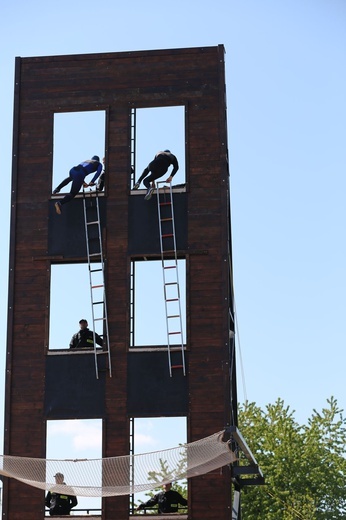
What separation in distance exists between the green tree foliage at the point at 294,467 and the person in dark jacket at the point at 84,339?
786 inches

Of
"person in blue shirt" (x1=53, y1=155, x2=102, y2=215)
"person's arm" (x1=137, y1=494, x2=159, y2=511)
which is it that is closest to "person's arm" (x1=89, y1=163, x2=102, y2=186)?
"person in blue shirt" (x1=53, y1=155, x2=102, y2=215)

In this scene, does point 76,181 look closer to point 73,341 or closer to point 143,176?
point 143,176

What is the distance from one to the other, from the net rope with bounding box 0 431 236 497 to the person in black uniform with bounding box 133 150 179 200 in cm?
631

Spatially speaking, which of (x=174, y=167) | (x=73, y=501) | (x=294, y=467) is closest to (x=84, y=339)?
(x=73, y=501)

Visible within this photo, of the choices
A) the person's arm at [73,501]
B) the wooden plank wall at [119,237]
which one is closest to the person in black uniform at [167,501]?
the wooden plank wall at [119,237]

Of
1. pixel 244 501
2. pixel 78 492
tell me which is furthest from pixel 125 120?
pixel 244 501

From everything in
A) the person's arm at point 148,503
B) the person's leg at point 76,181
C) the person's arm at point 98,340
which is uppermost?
the person's leg at point 76,181

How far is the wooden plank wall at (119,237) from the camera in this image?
989 inches

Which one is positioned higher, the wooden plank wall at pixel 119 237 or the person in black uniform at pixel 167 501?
the wooden plank wall at pixel 119 237

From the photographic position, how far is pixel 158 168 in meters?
26.4

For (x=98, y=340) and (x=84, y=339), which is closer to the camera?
(x=98, y=340)

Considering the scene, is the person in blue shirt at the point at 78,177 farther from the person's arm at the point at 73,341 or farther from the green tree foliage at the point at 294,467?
the green tree foliage at the point at 294,467

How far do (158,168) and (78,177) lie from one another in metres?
1.82

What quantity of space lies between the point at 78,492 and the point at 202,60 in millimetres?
10474
